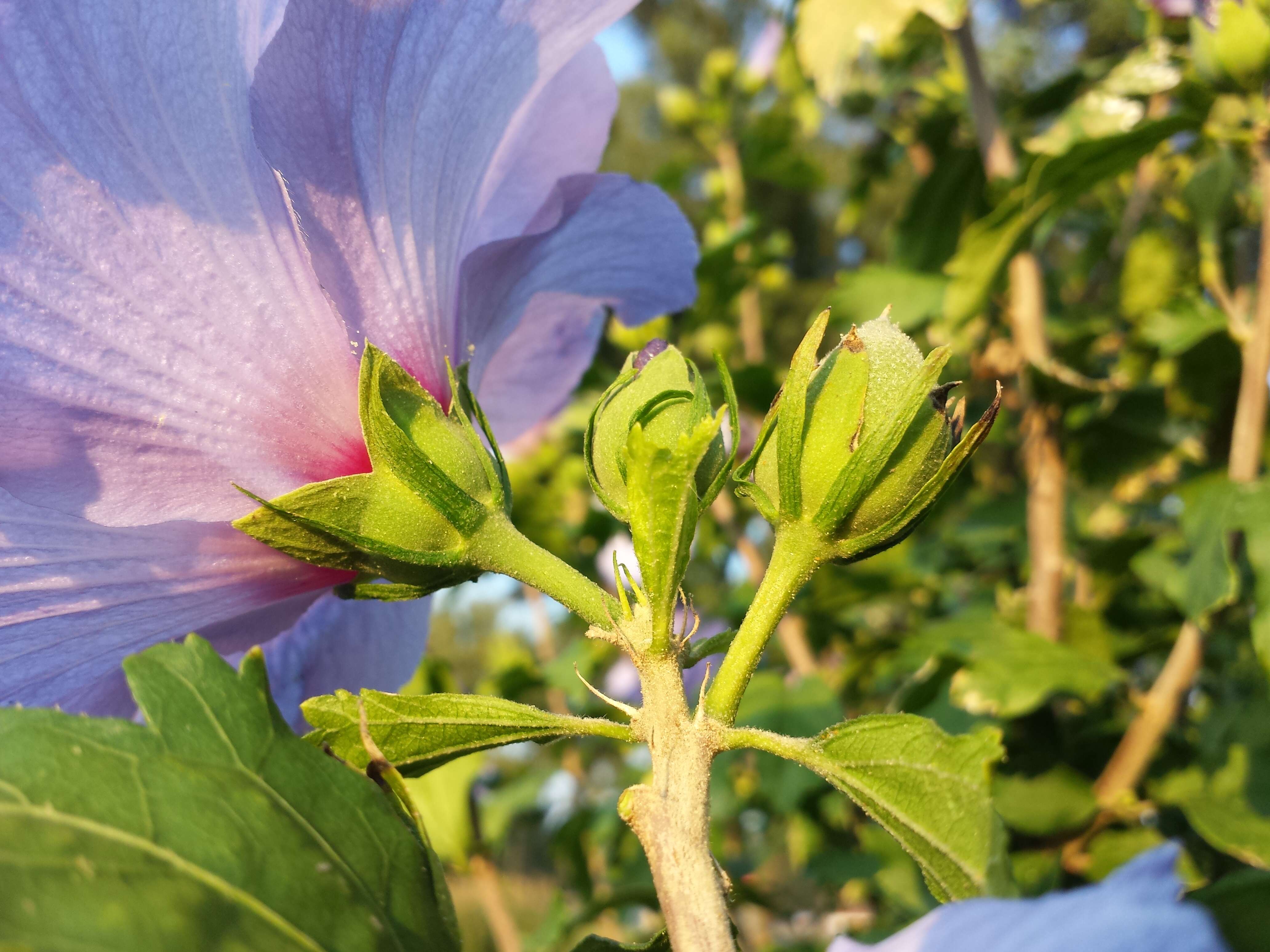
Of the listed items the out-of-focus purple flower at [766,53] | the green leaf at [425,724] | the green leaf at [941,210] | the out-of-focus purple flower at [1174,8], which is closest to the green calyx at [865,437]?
the green leaf at [425,724]

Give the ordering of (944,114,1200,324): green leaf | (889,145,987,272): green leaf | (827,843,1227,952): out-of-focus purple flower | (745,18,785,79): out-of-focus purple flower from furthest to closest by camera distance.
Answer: (745,18,785,79): out-of-focus purple flower < (889,145,987,272): green leaf < (944,114,1200,324): green leaf < (827,843,1227,952): out-of-focus purple flower

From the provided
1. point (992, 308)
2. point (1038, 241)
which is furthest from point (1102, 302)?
point (1038, 241)

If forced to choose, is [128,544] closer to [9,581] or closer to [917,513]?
[9,581]

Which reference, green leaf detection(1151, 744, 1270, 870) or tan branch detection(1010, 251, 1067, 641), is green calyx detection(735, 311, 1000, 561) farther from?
tan branch detection(1010, 251, 1067, 641)

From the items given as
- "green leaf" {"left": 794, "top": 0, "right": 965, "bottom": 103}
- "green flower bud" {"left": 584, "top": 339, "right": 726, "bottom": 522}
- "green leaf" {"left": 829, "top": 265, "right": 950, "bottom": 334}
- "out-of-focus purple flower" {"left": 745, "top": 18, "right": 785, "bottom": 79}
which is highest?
"out-of-focus purple flower" {"left": 745, "top": 18, "right": 785, "bottom": 79}

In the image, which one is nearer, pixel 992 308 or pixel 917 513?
pixel 917 513

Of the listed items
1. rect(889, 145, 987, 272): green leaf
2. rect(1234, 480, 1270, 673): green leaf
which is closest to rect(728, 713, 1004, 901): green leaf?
rect(1234, 480, 1270, 673): green leaf

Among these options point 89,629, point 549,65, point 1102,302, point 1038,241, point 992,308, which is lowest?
point 1102,302
